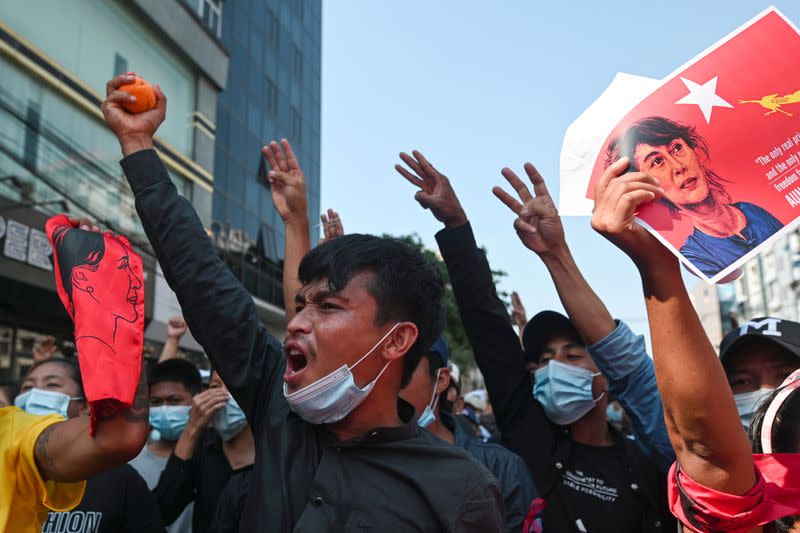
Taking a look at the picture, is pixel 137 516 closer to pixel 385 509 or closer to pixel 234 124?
pixel 385 509

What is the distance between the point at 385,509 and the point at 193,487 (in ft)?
7.70

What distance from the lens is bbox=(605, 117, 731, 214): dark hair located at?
1441 millimetres

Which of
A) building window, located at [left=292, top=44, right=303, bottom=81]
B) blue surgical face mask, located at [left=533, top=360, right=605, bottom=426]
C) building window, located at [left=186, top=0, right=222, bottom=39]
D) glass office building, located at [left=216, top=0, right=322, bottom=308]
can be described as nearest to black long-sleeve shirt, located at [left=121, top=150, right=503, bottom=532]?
blue surgical face mask, located at [left=533, top=360, right=605, bottom=426]

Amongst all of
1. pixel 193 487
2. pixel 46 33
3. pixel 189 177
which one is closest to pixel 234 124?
pixel 189 177

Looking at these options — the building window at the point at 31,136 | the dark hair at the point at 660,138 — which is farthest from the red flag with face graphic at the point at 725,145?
the building window at the point at 31,136

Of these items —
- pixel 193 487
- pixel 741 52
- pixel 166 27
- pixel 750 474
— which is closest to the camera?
pixel 750 474

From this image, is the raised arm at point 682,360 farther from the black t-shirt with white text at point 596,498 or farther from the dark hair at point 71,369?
the dark hair at point 71,369

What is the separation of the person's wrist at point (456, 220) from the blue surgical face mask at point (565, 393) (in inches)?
31.6

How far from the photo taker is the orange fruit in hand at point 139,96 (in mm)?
1979

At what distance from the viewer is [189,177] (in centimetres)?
1767

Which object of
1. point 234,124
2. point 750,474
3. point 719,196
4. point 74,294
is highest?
point 234,124

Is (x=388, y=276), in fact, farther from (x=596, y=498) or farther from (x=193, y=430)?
(x=193, y=430)

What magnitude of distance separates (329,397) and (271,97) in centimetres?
2394

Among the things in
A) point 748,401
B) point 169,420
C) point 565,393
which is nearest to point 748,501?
point 748,401
